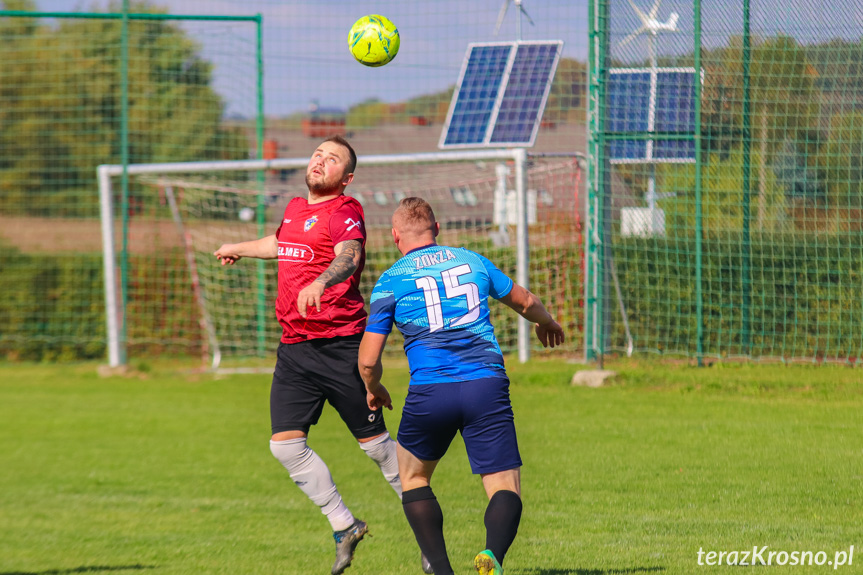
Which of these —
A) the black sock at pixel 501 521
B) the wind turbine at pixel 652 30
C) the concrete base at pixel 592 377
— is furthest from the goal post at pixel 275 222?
the black sock at pixel 501 521

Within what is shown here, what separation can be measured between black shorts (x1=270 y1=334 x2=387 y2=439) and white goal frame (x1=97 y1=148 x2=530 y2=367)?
22.9 feet

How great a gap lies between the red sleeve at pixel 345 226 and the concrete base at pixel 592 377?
6.38 metres

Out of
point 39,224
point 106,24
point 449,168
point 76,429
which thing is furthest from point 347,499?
point 106,24

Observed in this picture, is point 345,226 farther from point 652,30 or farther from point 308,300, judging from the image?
point 652,30

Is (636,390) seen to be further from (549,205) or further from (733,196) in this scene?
(549,205)

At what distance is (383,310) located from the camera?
4.25m

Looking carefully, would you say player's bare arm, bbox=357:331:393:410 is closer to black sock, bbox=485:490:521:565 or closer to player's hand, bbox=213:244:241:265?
black sock, bbox=485:490:521:565

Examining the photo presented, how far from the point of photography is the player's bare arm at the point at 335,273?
4355mm

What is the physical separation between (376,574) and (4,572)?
6.75 ft

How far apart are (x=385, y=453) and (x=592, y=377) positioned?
606 cm

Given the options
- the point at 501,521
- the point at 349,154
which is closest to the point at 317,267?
the point at 349,154

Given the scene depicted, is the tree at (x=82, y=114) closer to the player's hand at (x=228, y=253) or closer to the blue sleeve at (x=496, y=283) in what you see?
the player's hand at (x=228, y=253)

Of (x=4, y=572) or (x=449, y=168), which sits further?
(x=449, y=168)

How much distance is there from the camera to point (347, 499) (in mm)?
6953
